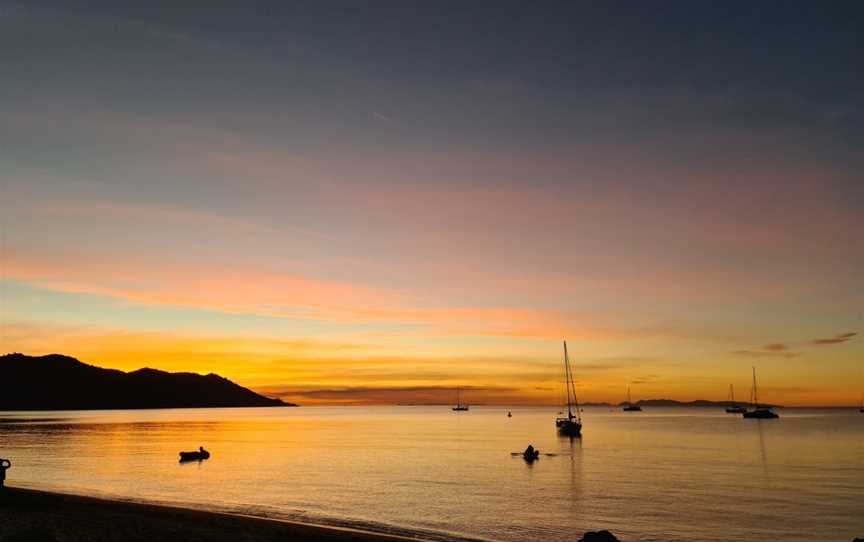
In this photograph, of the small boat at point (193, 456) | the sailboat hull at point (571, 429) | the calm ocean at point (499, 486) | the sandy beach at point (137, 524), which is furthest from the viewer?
the sailboat hull at point (571, 429)

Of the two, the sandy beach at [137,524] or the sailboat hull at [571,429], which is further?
the sailboat hull at [571,429]

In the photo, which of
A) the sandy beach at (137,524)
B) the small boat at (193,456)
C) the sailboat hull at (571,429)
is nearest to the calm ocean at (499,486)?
the small boat at (193,456)

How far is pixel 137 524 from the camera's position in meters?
31.1

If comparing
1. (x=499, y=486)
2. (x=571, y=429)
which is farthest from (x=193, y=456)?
(x=571, y=429)

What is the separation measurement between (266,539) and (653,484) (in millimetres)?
46721

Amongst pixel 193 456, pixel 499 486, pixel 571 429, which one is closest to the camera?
pixel 499 486

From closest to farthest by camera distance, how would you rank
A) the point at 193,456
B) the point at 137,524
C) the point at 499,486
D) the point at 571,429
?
the point at 137,524
the point at 499,486
the point at 193,456
the point at 571,429

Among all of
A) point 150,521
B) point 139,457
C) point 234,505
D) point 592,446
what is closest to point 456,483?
point 234,505

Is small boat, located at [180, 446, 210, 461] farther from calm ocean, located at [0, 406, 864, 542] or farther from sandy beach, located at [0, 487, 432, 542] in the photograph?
sandy beach, located at [0, 487, 432, 542]

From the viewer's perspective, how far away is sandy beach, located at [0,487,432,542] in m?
28.1

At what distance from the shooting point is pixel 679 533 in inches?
1582

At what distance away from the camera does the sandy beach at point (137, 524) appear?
A: 28.1 m

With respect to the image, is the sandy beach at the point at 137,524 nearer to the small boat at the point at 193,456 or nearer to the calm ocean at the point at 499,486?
the calm ocean at the point at 499,486

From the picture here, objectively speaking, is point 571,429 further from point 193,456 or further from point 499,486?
point 193,456
